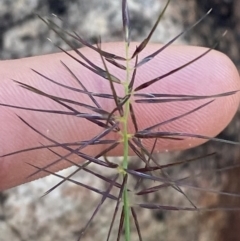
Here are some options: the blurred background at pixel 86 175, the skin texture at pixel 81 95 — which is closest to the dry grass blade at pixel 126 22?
the skin texture at pixel 81 95

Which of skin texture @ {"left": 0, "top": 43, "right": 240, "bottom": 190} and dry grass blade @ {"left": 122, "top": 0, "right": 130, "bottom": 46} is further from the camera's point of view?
skin texture @ {"left": 0, "top": 43, "right": 240, "bottom": 190}

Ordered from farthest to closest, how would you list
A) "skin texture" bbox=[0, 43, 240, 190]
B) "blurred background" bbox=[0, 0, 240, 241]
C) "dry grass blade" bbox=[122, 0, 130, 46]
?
"blurred background" bbox=[0, 0, 240, 241] → "skin texture" bbox=[0, 43, 240, 190] → "dry grass blade" bbox=[122, 0, 130, 46]

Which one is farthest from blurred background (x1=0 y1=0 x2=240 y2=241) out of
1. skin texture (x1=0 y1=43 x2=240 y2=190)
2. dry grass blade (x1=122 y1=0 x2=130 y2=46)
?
dry grass blade (x1=122 y1=0 x2=130 y2=46)

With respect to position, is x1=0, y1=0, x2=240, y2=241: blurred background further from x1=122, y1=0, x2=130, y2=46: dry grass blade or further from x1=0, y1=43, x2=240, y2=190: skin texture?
x1=122, y1=0, x2=130, y2=46: dry grass blade

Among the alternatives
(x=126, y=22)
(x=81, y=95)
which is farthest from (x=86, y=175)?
(x=126, y=22)

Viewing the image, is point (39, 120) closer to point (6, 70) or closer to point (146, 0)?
point (6, 70)

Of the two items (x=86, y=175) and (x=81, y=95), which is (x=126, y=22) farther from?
(x=86, y=175)

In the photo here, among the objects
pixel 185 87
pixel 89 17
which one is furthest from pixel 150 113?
pixel 89 17
